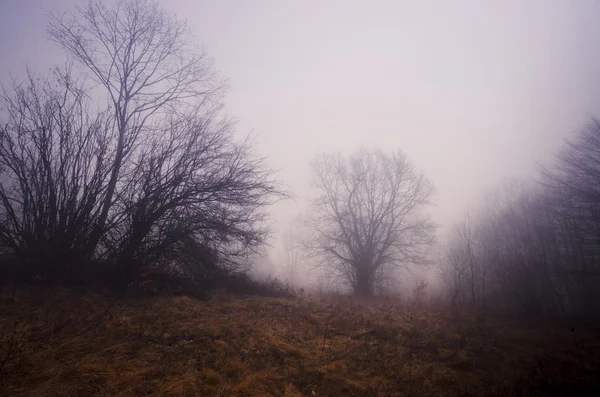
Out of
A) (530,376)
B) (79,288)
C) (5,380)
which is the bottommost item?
(5,380)

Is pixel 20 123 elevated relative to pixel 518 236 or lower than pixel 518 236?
lower

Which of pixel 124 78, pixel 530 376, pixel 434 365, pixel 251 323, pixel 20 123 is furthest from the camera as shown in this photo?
pixel 124 78

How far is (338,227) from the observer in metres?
22.6

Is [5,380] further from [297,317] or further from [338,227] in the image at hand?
[338,227]

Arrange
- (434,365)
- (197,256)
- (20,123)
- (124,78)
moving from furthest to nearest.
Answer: (124,78), (197,256), (20,123), (434,365)

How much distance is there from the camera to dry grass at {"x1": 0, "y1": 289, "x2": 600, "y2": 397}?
11.5 ft

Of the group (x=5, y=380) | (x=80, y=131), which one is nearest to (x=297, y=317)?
(x=5, y=380)

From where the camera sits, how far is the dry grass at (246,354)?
349cm

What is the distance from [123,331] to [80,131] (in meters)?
5.60

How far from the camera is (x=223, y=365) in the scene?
413cm

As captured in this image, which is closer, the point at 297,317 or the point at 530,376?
the point at 530,376

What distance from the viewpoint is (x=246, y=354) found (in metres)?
4.65

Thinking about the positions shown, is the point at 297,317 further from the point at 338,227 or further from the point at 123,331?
the point at 338,227

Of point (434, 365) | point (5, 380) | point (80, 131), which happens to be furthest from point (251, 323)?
point (80, 131)
